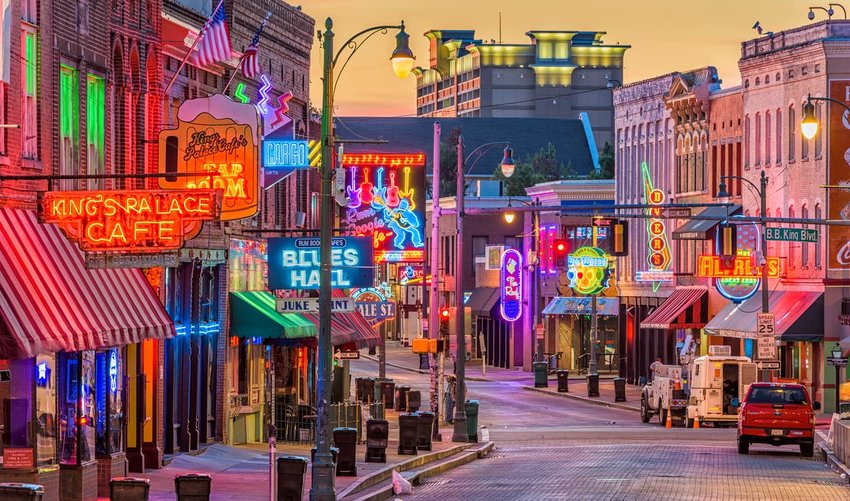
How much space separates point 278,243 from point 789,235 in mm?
21875

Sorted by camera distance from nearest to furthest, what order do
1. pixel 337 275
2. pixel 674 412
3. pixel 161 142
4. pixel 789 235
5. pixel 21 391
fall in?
1. pixel 21 391
2. pixel 161 142
3. pixel 337 275
4. pixel 789 235
5. pixel 674 412

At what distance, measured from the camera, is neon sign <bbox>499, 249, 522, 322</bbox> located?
9006cm

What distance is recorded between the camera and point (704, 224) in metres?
69.4

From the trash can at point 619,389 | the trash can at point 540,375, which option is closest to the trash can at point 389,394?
the trash can at point 619,389

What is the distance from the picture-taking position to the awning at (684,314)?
2771 inches

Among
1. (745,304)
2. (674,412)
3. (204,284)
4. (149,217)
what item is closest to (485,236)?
(745,304)

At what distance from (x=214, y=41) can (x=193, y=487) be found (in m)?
13.6

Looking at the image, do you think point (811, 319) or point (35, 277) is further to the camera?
point (811, 319)

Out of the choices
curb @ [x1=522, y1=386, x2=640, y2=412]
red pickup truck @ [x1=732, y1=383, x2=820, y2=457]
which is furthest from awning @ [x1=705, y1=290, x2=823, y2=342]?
red pickup truck @ [x1=732, y1=383, x2=820, y2=457]

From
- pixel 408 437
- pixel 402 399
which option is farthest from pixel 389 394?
pixel 408 437

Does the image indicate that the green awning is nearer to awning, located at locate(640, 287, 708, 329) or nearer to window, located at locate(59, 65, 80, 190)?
window, located at locate(59, 65, 80, 190)

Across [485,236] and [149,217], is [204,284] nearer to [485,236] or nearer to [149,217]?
[149,217]

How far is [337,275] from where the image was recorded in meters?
34.8

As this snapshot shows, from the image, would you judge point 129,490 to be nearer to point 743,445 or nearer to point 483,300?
point 743,445
